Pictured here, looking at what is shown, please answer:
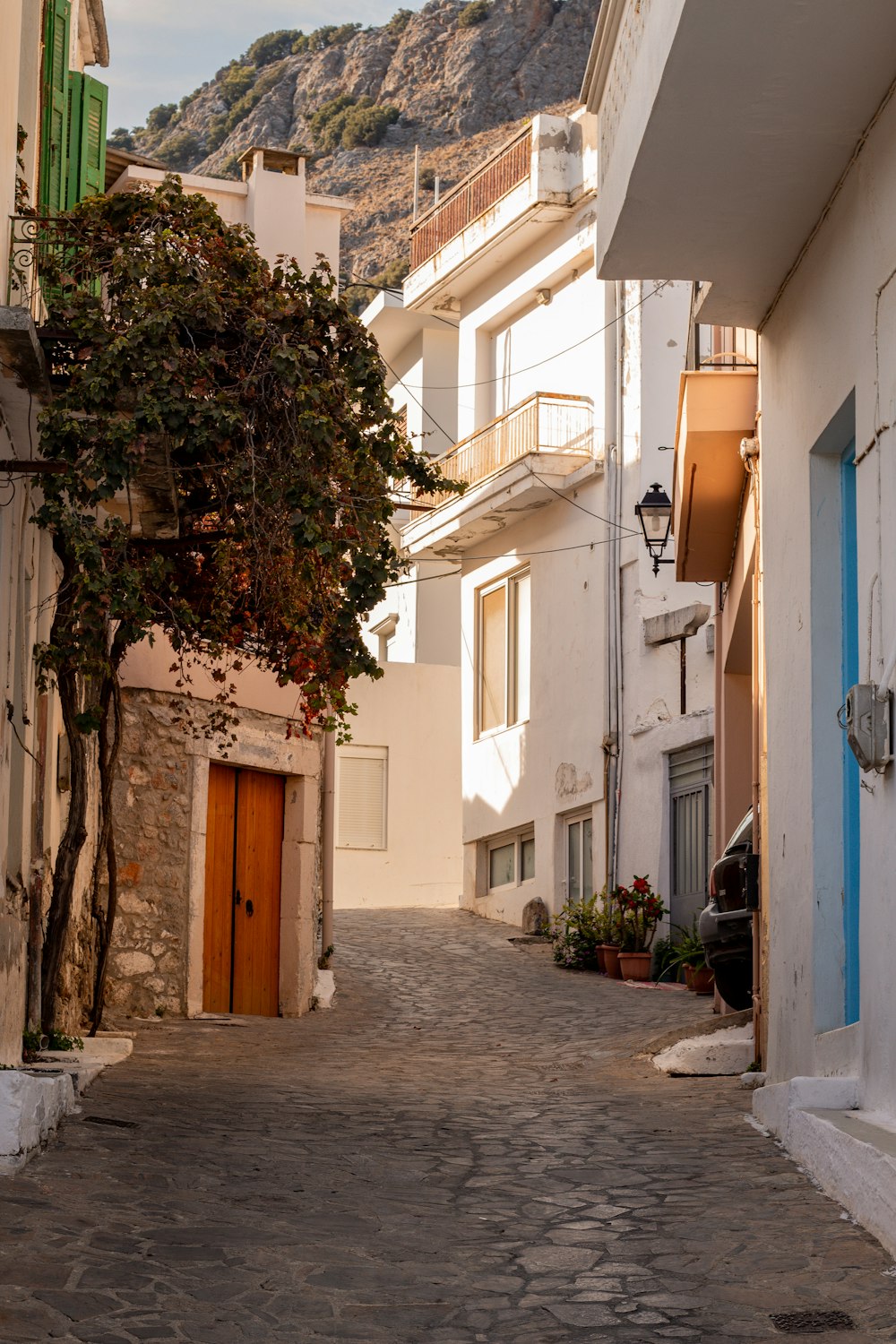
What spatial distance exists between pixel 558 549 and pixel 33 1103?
16509 millimetres

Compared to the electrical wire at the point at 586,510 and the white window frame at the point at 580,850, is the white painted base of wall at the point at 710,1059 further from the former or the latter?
the electrical wire at the point at 586,510

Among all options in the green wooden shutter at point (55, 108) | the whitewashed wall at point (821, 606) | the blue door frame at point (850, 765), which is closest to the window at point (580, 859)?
the whitewashed wall at point (821, 606)

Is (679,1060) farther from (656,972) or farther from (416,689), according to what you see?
(416,689)

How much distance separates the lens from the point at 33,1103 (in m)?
6.52

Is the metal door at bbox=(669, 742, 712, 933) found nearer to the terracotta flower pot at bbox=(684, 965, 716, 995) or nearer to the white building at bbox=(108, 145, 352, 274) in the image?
the terracotta flower pot at bbox=(684, 965, 716, 995)

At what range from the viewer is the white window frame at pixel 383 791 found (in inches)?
1008

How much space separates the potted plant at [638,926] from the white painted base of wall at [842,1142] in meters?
10.7

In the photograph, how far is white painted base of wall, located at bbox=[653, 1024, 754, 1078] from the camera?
10094mm

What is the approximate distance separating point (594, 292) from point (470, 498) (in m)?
3.28

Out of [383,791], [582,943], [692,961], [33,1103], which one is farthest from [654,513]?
[383,791]

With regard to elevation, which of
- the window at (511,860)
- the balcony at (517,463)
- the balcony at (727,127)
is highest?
the balcony at (517,463)

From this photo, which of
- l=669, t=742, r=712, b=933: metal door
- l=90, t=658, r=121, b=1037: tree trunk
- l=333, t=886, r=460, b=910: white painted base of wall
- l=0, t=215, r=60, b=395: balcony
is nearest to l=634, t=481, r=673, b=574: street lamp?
l=669, t=742, r=712, b=933: metal door

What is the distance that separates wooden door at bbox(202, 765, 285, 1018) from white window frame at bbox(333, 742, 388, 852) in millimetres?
9677

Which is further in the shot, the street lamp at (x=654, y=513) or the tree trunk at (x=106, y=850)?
the street lamp at (x=654, y=513)
